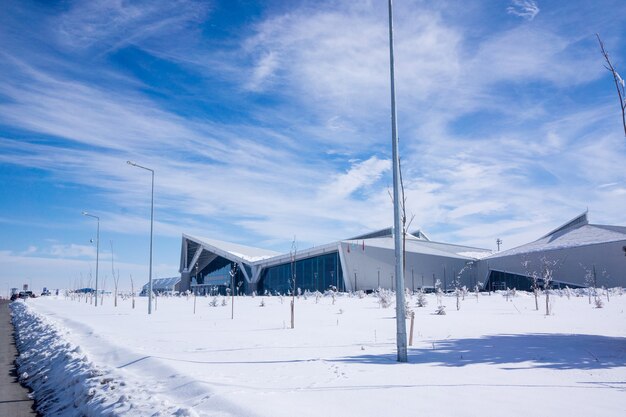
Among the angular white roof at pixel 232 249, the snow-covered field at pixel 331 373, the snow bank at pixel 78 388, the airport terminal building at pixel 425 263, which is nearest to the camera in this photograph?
the snow-covered field at pixel 331 373

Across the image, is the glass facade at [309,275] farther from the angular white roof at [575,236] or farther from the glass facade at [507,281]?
the angular white roof at [575,236]

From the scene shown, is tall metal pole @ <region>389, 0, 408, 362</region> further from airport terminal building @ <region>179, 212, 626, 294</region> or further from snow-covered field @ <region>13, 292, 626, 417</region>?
airport terminal building @ <region>179, 212, 626, 294</region>

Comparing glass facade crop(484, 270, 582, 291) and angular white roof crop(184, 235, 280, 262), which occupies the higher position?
angular white roof crop(184, 235, 280, 262)

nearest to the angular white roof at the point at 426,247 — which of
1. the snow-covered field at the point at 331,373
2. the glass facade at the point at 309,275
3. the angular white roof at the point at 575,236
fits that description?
the glass facade at the point at 309,275

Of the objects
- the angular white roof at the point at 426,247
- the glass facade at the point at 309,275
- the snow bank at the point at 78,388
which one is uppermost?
the angular white roof at the point at 426,247

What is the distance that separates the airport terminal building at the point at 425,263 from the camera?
46.7m

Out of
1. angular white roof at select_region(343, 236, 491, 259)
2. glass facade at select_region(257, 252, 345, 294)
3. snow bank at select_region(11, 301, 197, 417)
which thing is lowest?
snow bank at select_region(11, 301, 197, 417)

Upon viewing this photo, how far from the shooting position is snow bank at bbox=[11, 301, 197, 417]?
19.7ft

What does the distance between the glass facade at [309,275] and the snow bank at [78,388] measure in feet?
136

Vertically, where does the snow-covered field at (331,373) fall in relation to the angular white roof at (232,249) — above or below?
below

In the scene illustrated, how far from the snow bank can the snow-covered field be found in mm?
31

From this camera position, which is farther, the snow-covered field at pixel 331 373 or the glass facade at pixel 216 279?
the glass facade at pixel 216 279

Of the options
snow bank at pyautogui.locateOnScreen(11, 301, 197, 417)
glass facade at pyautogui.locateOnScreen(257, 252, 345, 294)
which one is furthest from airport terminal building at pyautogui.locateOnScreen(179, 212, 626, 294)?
snow bank at pyautogui.locateOnScreen(11, 301, 197, 417)

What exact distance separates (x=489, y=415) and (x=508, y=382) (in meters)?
2.06
